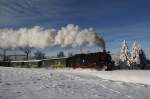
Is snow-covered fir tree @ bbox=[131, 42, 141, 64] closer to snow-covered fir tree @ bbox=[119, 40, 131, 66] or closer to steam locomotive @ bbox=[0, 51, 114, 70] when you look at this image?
snow-covered fir tree @ bbox=[119, 40, 131, 66]

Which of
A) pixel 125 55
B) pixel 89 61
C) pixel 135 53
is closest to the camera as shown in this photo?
pixel 89 61

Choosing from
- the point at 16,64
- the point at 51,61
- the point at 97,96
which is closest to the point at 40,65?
the point at 51,61

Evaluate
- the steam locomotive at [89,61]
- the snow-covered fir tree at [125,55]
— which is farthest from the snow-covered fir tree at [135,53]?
the steam locomotive at [89,61]

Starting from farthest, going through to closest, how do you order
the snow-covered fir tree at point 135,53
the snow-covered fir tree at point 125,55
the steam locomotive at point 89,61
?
the snow-covered fir tree at point 125,55, the snow-covered fir tree at point 135,53, the steam locomotive at point 89,61

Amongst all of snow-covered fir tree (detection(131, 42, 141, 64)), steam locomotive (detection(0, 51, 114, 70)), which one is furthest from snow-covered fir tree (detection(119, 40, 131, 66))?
steam locomotive (detection(0, 51, 114, 70))

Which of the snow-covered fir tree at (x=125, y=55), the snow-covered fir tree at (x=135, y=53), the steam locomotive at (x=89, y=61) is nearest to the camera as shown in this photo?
the steam locomotive at (x=89, y=61)

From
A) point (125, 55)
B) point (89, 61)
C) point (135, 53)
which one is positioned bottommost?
point (89, 61)

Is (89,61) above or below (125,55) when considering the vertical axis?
below

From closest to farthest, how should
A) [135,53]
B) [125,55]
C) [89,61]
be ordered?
[89,61] → [135,53] → [125,55]

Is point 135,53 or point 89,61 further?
point 135,53

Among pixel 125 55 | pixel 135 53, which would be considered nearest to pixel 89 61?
pixel 135 53

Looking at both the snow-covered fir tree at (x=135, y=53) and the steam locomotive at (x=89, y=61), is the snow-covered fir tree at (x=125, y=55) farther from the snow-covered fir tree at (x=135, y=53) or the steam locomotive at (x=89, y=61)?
the steam locomotive at (x=89, y=61)

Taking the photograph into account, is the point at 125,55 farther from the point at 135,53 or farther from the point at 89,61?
the point at 89,61

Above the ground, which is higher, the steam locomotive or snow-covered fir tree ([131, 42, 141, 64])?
snow-covered fir tree ([131, 42, 141, 64])
